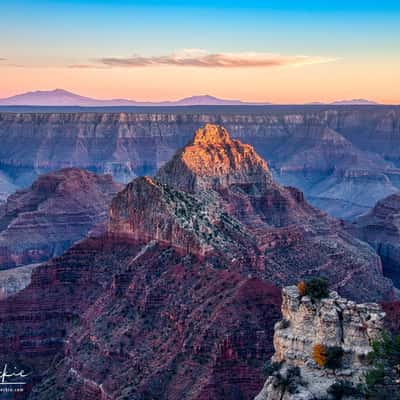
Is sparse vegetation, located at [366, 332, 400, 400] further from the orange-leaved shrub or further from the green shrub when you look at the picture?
the orange-leaved shrub

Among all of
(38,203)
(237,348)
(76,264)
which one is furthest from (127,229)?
(38,203)

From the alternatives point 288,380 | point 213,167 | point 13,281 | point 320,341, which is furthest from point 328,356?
point 213,167

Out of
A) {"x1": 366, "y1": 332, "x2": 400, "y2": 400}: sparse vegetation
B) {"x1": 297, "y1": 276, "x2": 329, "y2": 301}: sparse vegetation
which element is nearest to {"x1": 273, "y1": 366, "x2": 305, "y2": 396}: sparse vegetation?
{"x1": 366, "y1": 332, "x2": 400, "y2": 400}: sparse vegetation

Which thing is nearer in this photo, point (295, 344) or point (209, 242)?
point (295, 344)

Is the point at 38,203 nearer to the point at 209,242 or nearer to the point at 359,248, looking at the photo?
the point at 359,248

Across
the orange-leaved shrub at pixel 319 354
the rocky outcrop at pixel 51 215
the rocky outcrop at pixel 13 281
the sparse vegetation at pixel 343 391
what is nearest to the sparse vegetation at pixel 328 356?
the orange-leaved shrub at pixel 319 354

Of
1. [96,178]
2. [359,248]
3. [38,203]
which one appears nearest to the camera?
[359,248]

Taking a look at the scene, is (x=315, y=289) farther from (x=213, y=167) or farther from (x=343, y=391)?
(x=213, y=167)
